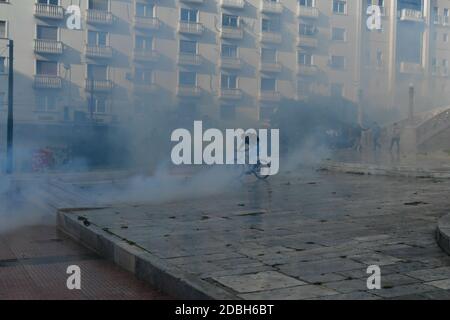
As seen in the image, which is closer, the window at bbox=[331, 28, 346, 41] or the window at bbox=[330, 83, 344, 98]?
the window at bbox=[331, 28, 346, 41]

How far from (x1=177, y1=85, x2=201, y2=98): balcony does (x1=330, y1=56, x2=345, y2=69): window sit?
1.88 meters

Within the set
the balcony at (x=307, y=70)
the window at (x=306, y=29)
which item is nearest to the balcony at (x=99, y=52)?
the window at (x=306, y=29)

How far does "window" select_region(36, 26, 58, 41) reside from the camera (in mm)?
5792

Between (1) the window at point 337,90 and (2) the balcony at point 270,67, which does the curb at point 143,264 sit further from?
(1) the window at point 337,90

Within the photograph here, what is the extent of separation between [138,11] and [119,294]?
10.4 feet

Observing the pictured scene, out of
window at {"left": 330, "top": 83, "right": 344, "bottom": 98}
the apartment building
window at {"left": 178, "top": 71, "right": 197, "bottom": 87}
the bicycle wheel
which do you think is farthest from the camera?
the bicycle wheel

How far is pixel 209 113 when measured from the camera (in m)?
7.40

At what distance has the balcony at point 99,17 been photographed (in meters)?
5.57

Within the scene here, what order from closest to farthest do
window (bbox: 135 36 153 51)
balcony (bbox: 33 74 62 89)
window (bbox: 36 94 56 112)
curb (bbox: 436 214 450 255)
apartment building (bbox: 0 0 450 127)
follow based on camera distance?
curb (bbox: 436 214 450 255) < apartment building (bbox: 0 0 450 127) < window (bbox: 135 36 153 51) < balcony (bbox: 33 74 62 89) < window (bbox: 36 94 56 112)

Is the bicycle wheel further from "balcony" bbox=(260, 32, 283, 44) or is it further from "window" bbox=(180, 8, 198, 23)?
"window" bbox=(180, 8, 198, 23)

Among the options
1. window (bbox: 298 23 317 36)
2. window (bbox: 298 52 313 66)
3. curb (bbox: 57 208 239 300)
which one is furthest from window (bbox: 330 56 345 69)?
curb (bbox: 57 208 239 300)

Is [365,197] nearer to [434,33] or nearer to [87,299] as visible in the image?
[434,33]

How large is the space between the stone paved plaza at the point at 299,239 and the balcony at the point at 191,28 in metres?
1.93

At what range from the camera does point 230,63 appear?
6.62 meters
